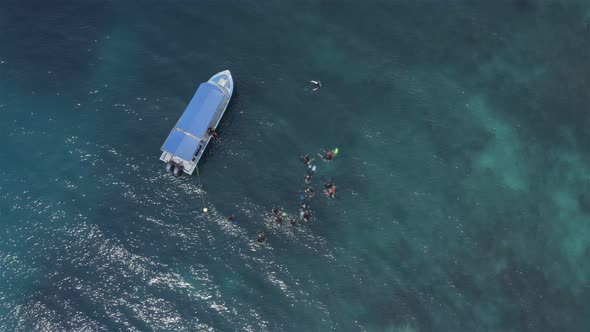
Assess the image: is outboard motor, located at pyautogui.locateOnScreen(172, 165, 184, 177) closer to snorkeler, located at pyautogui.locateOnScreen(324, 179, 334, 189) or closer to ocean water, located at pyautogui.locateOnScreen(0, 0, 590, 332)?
ocean water, located at pyautogui.locateOnScreen(0, 0, 590, 332)

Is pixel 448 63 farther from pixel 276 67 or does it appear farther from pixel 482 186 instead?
pixel 276 67

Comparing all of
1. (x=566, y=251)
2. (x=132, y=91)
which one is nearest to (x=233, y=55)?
(x=132, y=91)

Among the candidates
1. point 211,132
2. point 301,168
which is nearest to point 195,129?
point 211,132

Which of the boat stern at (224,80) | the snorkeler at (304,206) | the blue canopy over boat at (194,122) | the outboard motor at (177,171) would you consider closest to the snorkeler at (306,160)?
the snorkeler at (304,206)

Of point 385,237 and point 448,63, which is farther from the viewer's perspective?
point 448,63

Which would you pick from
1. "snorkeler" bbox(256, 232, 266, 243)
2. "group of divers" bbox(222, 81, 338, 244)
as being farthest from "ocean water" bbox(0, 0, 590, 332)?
"snorkeler" bbox(256, 232, 266, 243)

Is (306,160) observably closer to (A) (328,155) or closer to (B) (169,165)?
(A) (328,155)
